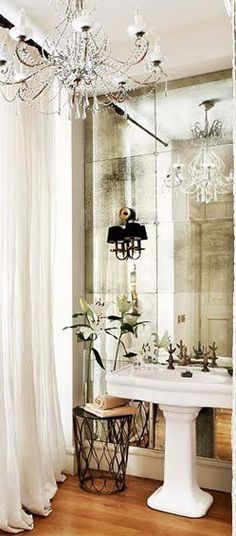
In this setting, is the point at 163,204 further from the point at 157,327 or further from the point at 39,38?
the point at 39,38

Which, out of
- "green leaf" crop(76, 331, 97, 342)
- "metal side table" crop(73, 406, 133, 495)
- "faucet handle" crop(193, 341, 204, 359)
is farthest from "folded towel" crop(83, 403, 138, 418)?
"faucet handle" crop(193, 341, 204, 359)

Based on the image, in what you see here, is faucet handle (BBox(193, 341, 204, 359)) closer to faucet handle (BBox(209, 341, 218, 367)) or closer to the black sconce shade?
faucet handle (BBox(209, 341, 218, 367))

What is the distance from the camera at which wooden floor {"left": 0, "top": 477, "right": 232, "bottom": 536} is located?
2.66 metres

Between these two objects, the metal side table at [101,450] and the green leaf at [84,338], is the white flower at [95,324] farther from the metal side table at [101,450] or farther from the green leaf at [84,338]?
the metal side table at [101,450]

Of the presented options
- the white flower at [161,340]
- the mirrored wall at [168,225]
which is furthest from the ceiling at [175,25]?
the white flower at [161,340]

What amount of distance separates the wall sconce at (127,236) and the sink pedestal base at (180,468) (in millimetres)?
1129

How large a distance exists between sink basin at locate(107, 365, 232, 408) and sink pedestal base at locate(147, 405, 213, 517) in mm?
124

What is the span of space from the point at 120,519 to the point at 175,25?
3026mm

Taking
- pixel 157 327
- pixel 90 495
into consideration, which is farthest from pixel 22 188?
pixel 90 495

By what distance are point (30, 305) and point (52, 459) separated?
1.08 meters

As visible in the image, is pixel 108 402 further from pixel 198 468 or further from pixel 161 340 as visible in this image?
pixel 198 468

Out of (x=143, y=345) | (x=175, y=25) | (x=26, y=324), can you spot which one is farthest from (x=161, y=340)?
(x=175, y=25)

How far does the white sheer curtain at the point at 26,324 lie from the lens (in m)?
2.67

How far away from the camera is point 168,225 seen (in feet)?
11.1
